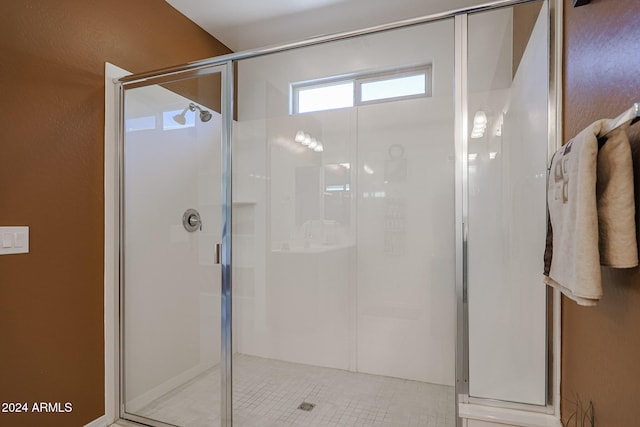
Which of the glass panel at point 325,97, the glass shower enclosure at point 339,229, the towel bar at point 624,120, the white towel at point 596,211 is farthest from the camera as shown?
the glass panel at point 325,97

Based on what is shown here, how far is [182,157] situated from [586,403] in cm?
242

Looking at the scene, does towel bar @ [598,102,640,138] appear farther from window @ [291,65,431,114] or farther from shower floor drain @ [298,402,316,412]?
shower floor drain @ [298,402,316,412]

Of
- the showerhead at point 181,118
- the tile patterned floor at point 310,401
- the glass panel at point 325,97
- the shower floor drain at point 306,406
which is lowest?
the shower floor drain at point 306,406

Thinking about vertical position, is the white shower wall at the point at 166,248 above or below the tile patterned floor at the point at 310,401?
above

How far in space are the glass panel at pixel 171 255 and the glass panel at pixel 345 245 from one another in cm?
22

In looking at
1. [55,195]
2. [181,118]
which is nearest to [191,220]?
[181,118]

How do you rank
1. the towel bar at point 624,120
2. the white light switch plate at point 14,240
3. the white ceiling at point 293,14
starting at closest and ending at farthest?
the towel bar at point 624,120 → the white light switch plate at point 14,240 → the white ceiling at point 293,14

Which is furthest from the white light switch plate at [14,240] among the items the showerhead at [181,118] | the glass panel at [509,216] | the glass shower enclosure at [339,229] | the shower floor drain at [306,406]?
the glass panel at [509,216]

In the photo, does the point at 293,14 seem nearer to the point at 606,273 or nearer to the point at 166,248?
the point at 166,248

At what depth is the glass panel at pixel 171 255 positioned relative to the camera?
2.11 meters

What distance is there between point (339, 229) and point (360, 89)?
1.08m

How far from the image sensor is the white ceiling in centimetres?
252

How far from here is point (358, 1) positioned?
8.27ft

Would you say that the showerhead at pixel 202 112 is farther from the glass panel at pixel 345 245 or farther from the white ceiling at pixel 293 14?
the white ceiling at pixel 293 14
